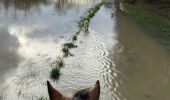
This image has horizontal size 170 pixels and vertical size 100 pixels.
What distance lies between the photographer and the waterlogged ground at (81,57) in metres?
12.6

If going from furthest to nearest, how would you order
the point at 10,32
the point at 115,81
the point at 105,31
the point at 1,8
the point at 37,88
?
the point at 1,8, the point at 105,31, the point at 10,32, the point at 115,81, the point at 37,88

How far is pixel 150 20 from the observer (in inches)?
1043

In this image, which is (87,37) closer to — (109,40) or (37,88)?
(109,40)

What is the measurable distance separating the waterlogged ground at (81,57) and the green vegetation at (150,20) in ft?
3.25

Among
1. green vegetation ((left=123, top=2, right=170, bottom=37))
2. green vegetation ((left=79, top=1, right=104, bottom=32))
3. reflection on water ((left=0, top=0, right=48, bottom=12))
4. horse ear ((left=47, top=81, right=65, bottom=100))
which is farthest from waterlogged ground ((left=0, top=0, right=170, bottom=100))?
horse ear ((left=47, top=81, right=65, bottom=100))

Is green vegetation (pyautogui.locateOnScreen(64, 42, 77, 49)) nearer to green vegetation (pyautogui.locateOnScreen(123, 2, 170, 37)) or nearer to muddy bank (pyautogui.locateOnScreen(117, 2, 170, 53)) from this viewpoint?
muddy bank (pyautogui.locateOnScreen(117, 2, 170, 53))

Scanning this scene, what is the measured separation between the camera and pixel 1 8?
90.5ft

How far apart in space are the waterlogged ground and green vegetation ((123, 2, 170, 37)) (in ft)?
3.25

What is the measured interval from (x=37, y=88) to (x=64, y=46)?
579 centimetres

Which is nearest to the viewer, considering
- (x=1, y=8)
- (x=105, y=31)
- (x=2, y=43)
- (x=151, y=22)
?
(x=2, y=43)

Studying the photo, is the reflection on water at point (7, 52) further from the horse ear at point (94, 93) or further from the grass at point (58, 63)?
the horse ear at point (94, 93)

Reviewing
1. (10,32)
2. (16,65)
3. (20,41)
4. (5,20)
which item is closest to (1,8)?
(5,20)

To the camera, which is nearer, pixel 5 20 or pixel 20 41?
pixel 20 41

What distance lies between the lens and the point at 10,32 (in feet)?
65.4
